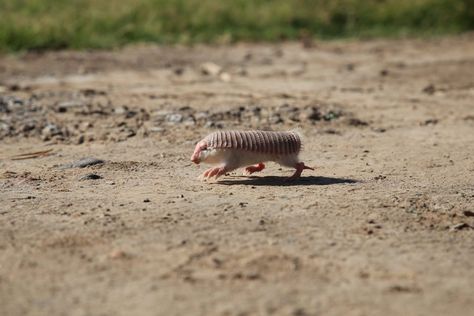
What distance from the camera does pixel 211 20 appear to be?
14.6 meters

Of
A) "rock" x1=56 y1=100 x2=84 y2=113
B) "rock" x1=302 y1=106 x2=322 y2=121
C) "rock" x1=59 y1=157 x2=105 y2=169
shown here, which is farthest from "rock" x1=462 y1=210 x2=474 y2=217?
"rock" x1=56 y1=100 x2=84 y2=113

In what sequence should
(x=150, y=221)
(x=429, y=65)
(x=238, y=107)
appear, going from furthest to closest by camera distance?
(x=429, y=65), (x=238, y=107), (x=150, y=221)

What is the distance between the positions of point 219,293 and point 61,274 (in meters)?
0.74

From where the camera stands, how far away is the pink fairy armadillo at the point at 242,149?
576 centimetres

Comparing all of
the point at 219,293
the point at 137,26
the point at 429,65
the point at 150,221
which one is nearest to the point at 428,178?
the point at 150,221

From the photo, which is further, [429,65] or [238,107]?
[429,65]

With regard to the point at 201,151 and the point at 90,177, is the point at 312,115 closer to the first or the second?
the point at 201,151

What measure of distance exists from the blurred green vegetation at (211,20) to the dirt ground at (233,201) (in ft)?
8.45

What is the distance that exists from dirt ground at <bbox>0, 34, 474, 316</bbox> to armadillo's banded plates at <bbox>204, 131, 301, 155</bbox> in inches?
9.0

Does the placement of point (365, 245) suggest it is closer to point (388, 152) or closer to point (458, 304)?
point (458, 304)

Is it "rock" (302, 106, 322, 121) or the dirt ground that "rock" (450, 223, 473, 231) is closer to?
the dirt ground

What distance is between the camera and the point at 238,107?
28.2 feet

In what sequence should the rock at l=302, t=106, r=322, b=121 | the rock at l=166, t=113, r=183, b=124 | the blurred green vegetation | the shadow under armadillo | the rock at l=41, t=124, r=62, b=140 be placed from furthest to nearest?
the blurred green vegetation, the rock at l=302, t=106, r=322, b=121, the rock at l=166, t=113, r=183, b=124, the rock at l=41, t=124, r=62, b=140, the shadow under armadillo

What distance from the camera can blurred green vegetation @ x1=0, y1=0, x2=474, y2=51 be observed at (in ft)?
43.4
